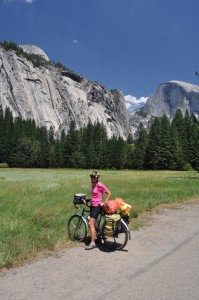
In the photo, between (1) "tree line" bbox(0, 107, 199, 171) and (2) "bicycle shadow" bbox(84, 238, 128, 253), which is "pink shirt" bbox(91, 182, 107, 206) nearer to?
(2) "bicycle shadow" bbox(84, 238, 128, 253)

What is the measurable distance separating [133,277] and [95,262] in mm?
1525

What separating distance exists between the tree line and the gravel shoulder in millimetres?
83364

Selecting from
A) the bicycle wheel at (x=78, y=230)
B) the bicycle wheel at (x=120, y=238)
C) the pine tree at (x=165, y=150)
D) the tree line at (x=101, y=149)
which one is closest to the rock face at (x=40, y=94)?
the tree line at (x=101, y=149)

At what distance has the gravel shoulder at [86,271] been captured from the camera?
6.33 m

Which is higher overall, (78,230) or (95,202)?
(95,202)

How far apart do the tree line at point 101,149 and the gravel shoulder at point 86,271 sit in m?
83.4

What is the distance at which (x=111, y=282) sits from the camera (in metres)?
6.85

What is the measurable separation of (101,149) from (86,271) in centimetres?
10356

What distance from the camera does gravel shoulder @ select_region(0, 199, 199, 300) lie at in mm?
6328

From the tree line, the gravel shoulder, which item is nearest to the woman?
the gravel shoulder

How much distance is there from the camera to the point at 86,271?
7.61 meters

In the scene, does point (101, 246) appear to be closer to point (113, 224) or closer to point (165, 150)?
point (113, 224)

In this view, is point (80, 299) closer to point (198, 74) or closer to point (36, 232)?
point (36, 232)

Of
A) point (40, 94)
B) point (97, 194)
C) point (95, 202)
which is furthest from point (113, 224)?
point (40, 94)
